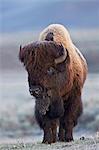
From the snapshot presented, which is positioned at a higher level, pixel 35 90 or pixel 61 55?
pixel 61 55

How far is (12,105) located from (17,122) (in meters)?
4.47

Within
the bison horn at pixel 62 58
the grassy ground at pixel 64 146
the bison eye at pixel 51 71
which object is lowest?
the grassy ground at pixel 64 146

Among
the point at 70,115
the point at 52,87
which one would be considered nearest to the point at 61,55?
the point at 52,87

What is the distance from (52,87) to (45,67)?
0.42 m

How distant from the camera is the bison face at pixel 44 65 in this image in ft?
47.7

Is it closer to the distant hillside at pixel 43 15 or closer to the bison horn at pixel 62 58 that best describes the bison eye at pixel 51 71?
the bison horn at pixel 62 58

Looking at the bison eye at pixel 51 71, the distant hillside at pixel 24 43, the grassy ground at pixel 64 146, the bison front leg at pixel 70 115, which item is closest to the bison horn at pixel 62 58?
the bison eye at pixel 51 71

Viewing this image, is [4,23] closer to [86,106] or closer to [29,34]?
[29,34]

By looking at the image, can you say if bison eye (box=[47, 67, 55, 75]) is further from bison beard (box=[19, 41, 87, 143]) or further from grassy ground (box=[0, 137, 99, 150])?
grassy ground (box=[0, 137, 99, 150])

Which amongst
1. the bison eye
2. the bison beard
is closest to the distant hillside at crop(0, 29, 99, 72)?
the bison beard

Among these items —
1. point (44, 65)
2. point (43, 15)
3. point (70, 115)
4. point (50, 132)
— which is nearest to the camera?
point (44, 65)

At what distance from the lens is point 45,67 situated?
48.2ft

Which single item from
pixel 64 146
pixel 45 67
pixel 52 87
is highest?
pixel 45 67

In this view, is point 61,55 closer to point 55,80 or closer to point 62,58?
point 62,58
